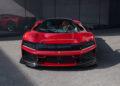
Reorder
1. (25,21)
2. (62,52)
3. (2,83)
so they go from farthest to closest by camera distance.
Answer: (25,21)
(62,52)
(2,83)

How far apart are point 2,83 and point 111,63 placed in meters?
3.05

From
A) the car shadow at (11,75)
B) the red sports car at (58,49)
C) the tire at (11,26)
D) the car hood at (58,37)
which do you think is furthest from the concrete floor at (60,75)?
the tire at (11,26)

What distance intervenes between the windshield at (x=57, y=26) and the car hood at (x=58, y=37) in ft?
1.35

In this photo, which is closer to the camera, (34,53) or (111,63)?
(34,53)

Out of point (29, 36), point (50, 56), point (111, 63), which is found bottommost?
point (111, 63)

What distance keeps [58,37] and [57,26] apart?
103 cm

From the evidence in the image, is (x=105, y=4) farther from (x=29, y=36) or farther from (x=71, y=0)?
(x=29, y=36)

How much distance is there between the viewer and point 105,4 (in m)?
15.0

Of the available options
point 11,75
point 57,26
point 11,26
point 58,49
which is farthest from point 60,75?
point 11,26

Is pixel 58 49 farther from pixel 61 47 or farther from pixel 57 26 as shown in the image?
pixel 57 26

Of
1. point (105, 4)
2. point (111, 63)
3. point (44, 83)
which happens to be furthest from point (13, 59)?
point (105, 4)

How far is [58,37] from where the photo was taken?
194 inches

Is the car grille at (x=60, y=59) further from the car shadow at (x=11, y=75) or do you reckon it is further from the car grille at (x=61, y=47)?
the car shadow at (x=11, y=75)

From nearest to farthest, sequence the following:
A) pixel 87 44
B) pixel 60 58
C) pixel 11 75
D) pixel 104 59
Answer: pixel 11 75, pixel 60 58, pixel 87 44, pixel 104 59
